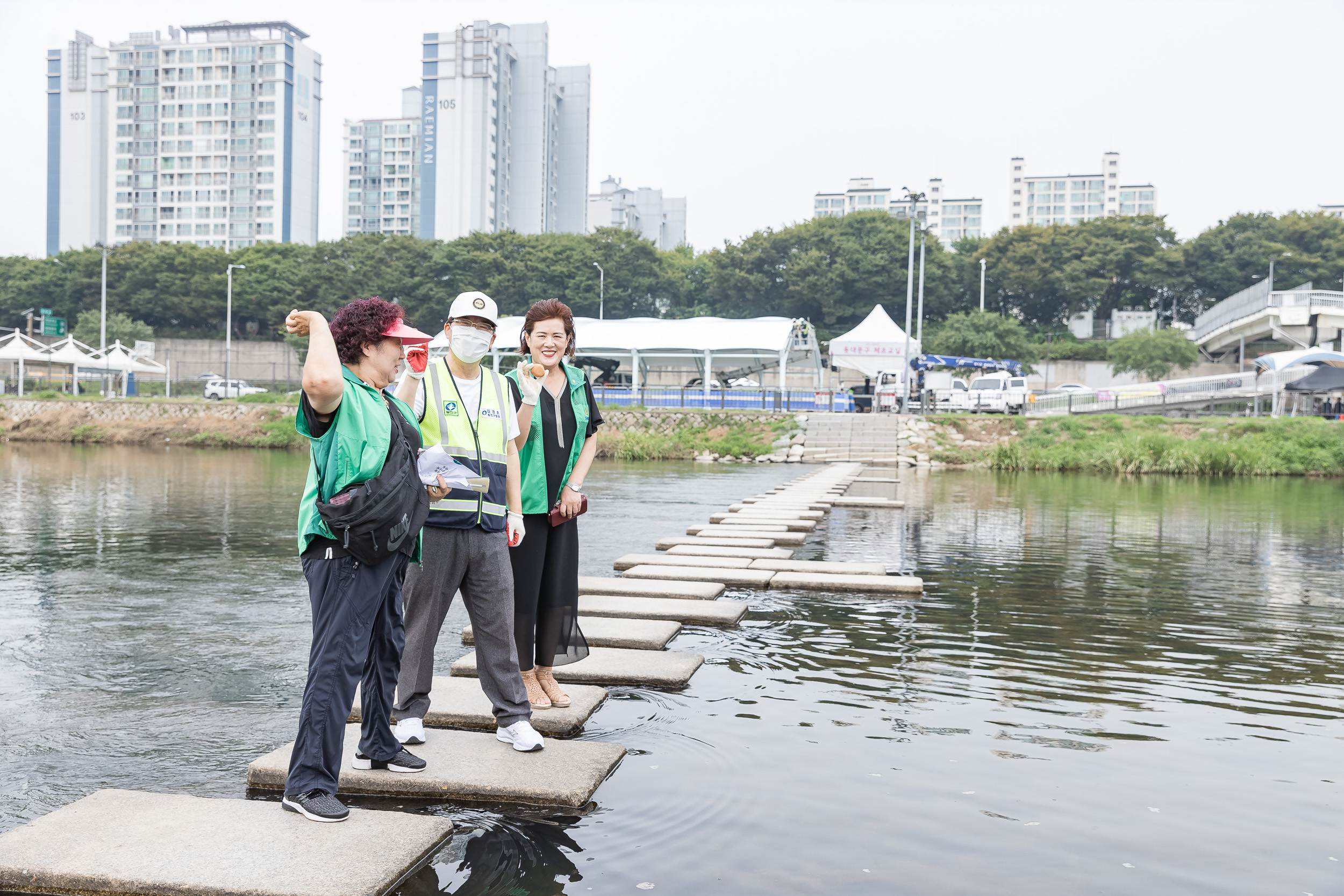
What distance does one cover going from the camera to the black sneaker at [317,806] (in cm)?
321

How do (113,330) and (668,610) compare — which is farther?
(113,330)

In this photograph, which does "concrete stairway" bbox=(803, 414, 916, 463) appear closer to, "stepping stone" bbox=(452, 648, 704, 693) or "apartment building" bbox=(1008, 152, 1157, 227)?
"stepping stone" bbox=(452, 648, 704, 693)

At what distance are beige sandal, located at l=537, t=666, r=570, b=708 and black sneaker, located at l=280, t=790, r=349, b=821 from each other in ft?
4.81

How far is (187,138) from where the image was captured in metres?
110

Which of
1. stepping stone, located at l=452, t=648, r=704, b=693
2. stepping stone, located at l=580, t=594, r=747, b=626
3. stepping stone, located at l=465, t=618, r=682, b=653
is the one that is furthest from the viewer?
stepping stone, located at l=580, t=594, r=747, b=626

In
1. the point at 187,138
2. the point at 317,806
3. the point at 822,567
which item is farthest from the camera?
A: the point at 187,138

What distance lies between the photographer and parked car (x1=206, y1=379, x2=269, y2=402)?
4712cm

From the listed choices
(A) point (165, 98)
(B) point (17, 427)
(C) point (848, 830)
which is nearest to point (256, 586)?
(C) point (848, 830)

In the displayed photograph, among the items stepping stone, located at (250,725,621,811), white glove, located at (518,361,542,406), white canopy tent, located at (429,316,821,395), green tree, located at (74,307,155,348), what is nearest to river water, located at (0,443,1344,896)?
stepping stone, located at (250,725,621,811)

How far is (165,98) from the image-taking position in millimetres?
109875

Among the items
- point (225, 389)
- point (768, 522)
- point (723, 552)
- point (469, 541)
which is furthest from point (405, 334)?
point (225, 389)

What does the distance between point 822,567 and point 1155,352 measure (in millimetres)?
45732

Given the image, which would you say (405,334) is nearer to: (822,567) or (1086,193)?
(822,567)

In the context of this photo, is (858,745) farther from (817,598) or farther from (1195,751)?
(817,598)
